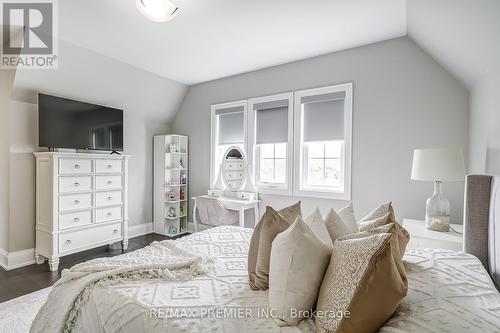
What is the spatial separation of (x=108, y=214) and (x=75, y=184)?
60 centimetres

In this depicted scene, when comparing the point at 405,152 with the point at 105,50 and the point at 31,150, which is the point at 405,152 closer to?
the point at 105,50

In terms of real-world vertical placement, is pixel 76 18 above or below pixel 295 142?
above

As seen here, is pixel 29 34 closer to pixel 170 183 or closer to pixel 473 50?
pixel 170 183

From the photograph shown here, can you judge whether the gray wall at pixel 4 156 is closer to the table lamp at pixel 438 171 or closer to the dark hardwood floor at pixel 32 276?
the dark hardwood floor at pixel 32 276

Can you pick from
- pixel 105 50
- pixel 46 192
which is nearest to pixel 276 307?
pixel 46 192

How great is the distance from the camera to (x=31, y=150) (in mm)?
3219

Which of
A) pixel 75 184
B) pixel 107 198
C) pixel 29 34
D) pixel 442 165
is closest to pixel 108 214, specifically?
pixel 107 198

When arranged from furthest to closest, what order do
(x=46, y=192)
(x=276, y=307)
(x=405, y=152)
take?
(x=46, y=192), (x=405, y=152), (x=276, y=307)

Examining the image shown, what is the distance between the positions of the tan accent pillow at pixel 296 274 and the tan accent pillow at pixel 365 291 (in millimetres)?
110

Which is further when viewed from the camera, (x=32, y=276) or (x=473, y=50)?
(x=32, y=276)

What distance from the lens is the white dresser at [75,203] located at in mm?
3021

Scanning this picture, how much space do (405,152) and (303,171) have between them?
4.07 feet

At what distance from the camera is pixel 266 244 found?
1336mm

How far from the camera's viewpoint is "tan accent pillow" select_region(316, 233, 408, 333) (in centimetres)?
87
